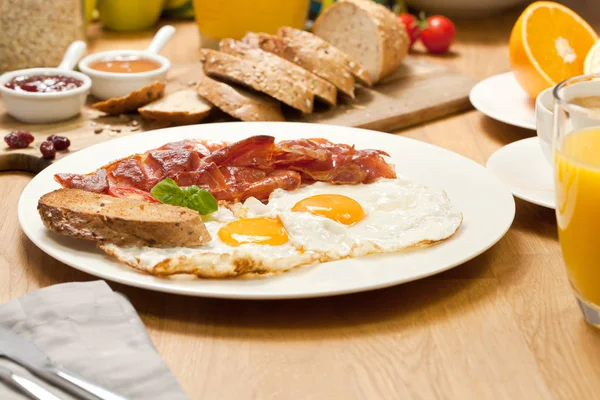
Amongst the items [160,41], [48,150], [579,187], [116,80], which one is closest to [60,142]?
[48,150]

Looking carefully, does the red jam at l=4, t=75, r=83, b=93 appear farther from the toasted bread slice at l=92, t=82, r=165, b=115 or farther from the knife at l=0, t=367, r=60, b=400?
the knife at l=0, t=367, r=60, b=400

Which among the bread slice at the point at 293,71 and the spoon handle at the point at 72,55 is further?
the spoon handle at the point at 72,55

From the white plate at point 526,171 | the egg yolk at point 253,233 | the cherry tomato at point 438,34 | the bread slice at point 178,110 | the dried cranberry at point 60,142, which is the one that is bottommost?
the cherry tomato at point 438,34

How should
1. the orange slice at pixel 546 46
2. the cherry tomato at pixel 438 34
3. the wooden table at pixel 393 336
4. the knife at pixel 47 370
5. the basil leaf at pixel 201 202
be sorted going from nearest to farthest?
the knife at pixel 47 370, the wooden table at pixel 393 336, the basil leaf at pixel 201 202, the orange slice at pixel 546 46, the cherry tomato at pixel 438 34

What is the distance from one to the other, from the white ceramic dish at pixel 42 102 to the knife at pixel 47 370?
1884 millimetres

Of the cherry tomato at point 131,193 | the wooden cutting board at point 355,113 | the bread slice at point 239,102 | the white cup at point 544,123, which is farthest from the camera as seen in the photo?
the bread slice at point 239,102

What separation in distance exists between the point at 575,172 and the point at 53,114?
8.02ft

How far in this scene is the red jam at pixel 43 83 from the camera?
354 cm

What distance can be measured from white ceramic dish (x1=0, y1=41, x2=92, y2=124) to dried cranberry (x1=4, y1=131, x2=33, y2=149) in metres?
0.31

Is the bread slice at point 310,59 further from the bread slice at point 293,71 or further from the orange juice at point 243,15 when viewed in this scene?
the orange juice at point 243,15

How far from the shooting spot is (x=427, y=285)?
2.22 meters

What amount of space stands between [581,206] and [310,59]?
2182 mm

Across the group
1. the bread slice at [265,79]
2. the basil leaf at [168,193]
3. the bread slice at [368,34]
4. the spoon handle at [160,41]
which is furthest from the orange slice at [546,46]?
the basil leaf at [168,193]

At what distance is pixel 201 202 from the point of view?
2.31 metres
